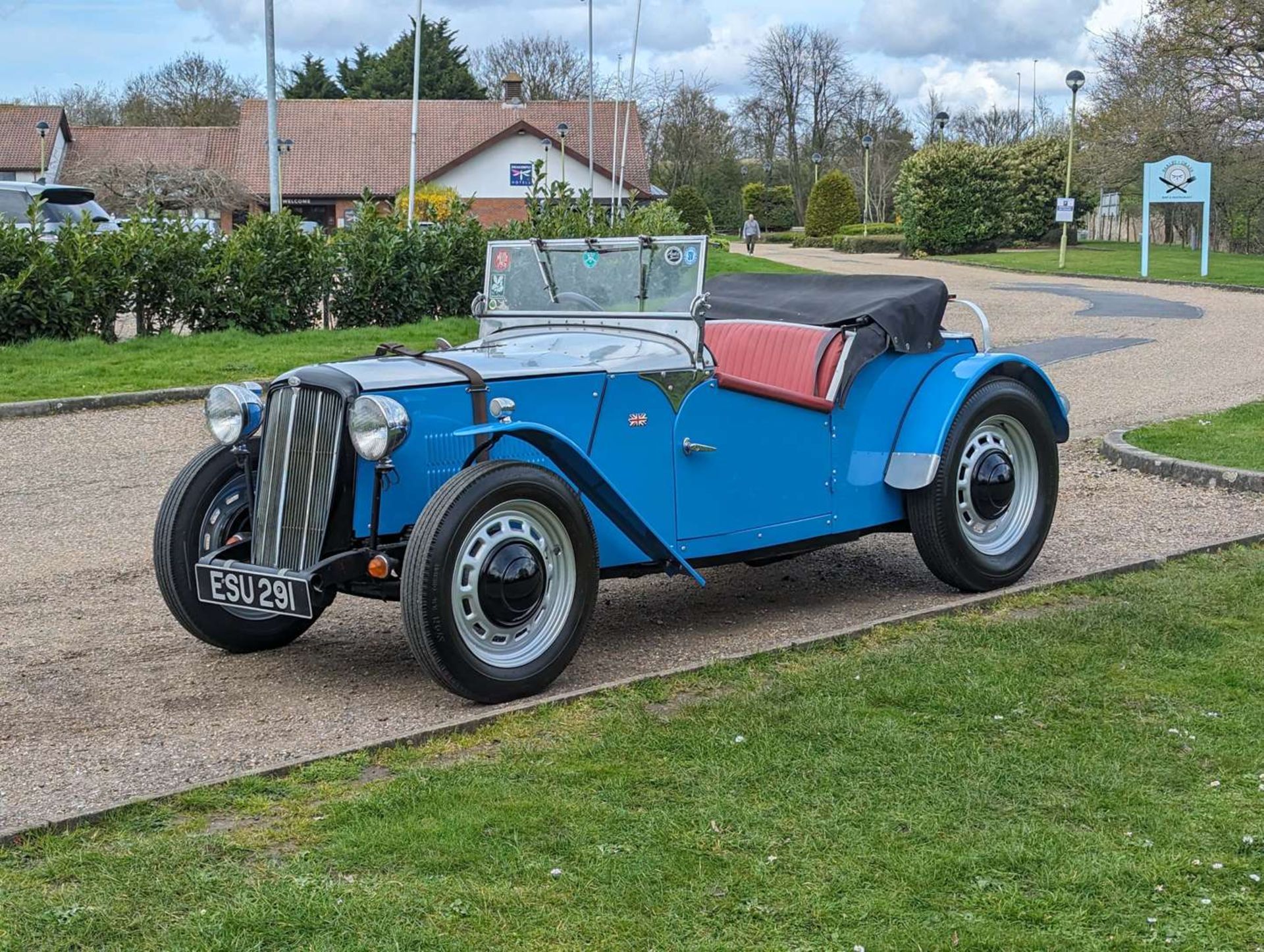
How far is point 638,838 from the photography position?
3.84 m

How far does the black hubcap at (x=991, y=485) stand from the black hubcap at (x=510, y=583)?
2.53m

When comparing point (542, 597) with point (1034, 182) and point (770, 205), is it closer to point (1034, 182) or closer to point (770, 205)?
point (1034, 182)

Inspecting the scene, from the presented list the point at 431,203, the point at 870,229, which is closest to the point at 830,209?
the point at 870,229

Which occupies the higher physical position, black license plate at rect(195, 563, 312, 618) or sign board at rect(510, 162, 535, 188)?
sign board at rect(510, 162, 535, 188)

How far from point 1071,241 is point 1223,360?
41051mm

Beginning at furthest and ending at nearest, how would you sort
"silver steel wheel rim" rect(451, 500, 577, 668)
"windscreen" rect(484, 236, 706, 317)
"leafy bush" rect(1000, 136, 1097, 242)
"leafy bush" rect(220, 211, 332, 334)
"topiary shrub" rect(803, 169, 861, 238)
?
"topiary shrub" rect(803, 169, 861, 238) < "leafy bush" rect(1000, 136, 1097, 242) < "leafy bush" rect(220, 211, 332, 334) < "windscreen" rect(484, 236, 706, 317) < "silver steel wheel rim" rect(451, 500, 577, 668)

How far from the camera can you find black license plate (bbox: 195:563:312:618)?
16.5ft

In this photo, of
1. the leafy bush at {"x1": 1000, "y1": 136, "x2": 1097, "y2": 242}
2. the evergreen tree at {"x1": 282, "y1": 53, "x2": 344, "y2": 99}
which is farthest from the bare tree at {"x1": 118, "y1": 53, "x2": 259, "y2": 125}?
the leafy bush at {"x1": 1000, "y1": 136, "x2": 1097, "y2": 242}

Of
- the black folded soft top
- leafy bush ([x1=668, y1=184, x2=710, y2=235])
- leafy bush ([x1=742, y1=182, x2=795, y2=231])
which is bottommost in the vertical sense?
the black folded soft top

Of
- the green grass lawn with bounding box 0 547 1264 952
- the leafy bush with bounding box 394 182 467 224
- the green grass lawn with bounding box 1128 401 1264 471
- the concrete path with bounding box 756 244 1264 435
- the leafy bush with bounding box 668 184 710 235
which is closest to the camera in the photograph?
the green grass lawn with bounding box 0 547 1264 952

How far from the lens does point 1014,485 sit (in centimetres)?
701

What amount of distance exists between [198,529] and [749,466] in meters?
2.26

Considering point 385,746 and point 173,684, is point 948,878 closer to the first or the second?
point 385,746

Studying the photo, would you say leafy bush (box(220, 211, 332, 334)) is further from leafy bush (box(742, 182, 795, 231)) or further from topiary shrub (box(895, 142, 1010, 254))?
leafy bush (box(742, 182, 795, 231))
